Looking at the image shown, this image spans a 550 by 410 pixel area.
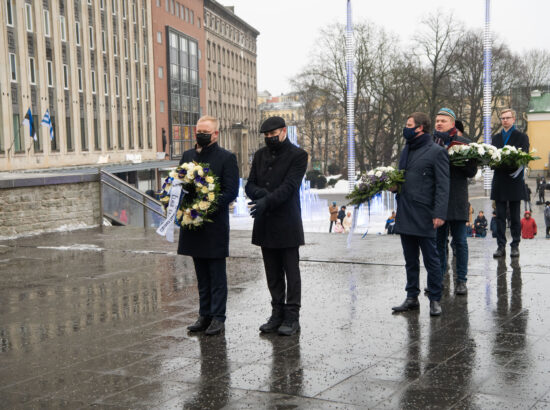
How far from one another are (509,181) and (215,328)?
17.6ft

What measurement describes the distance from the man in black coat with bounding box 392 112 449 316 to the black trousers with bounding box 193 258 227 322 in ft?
5.67

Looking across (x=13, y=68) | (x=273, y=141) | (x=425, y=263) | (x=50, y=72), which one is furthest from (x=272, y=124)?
(x=50, y=72)

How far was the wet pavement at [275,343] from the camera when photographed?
15.6ft

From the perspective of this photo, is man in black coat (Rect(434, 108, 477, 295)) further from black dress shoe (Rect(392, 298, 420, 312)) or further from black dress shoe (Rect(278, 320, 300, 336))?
black dress shoe (Rect(278, 320, 300, 336))

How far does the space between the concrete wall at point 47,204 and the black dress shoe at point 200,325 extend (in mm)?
9323

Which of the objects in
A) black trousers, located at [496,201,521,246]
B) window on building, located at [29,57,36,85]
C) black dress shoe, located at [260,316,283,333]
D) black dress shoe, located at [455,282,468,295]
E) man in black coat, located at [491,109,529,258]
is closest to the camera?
black dress shoe, located at [260,316,283,333]

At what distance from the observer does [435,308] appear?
7.01 meters

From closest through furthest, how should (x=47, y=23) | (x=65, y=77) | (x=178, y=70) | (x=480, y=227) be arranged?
1. (x=480, y=227)
2. (x=47, y=23)
3. (x=65, y=77)
4. (x=178, y=70)

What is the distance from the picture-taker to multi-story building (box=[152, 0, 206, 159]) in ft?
230

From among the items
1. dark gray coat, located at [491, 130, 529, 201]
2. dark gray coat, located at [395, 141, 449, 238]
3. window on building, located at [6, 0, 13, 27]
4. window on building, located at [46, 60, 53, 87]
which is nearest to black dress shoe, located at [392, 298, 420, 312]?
dark gray coat, located at [395, 141, 449, 238]

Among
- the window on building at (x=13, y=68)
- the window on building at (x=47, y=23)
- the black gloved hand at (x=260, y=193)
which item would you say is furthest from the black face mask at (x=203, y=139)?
the window on building at (x=47, y=23)

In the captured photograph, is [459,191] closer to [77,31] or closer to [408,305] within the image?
[408,305]

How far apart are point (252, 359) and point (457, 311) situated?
2.44 m

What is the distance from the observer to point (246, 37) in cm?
10644
